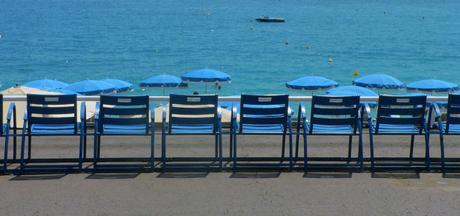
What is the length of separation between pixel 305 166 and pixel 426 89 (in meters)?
20.6

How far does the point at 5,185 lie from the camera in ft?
22.6

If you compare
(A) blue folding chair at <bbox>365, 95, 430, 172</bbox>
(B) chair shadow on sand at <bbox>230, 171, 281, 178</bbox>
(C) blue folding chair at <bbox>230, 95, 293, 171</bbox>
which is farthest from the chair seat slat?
(A) blue folding chair at <bbox>365, 95, 430, 172</bbox>

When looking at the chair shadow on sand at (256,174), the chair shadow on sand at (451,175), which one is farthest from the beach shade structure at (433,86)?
the chair shadow on sand at (256,174)

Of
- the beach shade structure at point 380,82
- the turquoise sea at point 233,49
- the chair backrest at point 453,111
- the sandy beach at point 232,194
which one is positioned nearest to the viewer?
the sandy beach at point 232,194

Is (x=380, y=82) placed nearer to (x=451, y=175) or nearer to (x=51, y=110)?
(x=451, y=175)

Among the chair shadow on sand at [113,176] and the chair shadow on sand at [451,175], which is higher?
the chair shadow on sand at [451,175]

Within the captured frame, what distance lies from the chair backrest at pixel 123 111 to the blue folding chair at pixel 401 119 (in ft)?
8.29

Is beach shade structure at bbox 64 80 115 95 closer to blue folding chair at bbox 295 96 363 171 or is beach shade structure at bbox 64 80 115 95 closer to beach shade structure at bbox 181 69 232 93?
beach shade structure at bbox 181 69 232 93

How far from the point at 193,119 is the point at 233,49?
5684cm

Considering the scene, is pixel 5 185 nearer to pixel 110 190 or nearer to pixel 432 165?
pixel 110 190

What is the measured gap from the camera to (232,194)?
21.7ft

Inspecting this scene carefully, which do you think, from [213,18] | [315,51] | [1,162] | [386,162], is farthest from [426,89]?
[213,18]

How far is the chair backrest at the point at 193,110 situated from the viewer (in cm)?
755

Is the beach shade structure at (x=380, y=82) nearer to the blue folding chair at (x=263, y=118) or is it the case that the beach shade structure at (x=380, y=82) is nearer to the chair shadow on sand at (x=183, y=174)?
the blue folding chair at (x=263, y=118)
